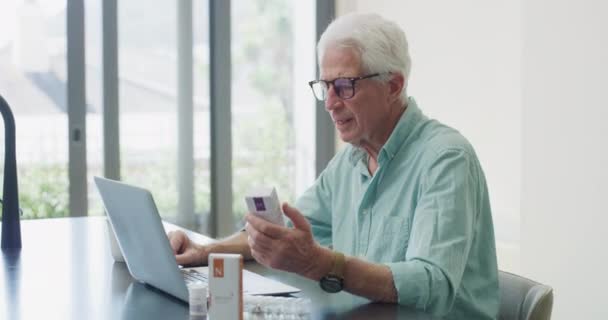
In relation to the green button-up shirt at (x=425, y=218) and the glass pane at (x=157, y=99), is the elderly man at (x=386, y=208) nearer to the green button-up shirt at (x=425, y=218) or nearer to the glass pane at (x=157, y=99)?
the green button-up shirt at (x=425, y=218)

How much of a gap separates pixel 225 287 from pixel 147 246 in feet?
1.30

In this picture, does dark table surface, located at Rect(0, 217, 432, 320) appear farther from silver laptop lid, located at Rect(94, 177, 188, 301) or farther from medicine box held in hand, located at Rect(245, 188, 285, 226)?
medicine box held in hand, located at Rect(245, 188, 285, 226)

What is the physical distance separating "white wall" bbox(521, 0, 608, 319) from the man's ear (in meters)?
1.33

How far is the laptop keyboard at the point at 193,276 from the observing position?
1843 millimetres

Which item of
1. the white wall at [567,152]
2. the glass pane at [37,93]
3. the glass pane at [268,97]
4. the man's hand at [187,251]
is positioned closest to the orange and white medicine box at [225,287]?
the man's hand at [187,251]

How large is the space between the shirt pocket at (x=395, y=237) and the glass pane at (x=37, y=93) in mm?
2957

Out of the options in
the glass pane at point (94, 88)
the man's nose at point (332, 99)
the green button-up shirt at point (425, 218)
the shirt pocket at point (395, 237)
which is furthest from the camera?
the glass pane at point (94, 88)

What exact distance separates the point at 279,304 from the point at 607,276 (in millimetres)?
1991

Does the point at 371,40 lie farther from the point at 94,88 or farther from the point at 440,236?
the point at 94,88

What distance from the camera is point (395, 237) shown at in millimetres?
1972

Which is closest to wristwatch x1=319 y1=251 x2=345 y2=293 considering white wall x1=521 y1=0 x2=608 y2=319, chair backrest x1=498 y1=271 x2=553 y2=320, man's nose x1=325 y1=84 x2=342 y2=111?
chair backrest x1=498 y1=271 x2=553 y2=320

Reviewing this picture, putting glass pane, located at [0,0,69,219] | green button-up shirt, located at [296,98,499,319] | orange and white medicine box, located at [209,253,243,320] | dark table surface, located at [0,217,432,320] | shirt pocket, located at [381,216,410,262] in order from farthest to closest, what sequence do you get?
glass pane, located at [0,0,69,219] → shirt pocket, located at [381,216,410,262] → green button-up shirt, located at [296,98,499,319] → dark table surface, located at [0,217,432,320] → orange and white medicine box, located at [209,253,243,320]

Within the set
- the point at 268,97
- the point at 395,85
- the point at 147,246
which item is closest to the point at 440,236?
the point at 395,85

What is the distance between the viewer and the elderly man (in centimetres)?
166
